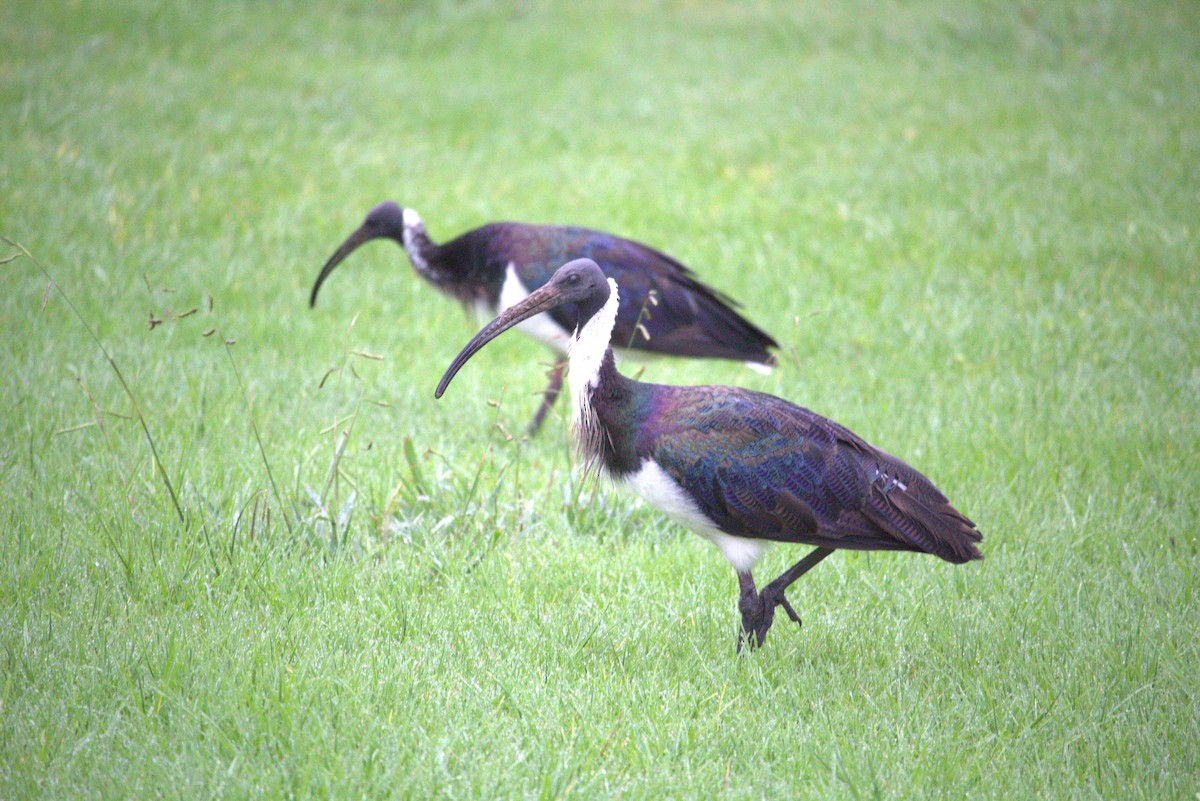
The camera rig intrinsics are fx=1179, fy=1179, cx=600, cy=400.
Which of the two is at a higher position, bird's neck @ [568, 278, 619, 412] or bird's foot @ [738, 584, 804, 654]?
bird's neck @ [568, 278, 619, 412]

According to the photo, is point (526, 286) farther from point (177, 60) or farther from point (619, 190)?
point (177, 60)

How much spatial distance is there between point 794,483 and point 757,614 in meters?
0.48

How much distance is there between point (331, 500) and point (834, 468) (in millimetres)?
2256

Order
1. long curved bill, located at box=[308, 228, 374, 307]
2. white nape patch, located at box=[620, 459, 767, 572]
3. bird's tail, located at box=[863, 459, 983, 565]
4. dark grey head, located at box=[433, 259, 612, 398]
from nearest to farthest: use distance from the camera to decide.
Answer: bird's tail, located at box=[863, 459, 983, 565] < white nape patch, located at box=[620, 459, 767, 572] < dark grey head, located at box=[433, 259, 612, 398] < long curved bill, located at box=[308, 228, 374, 307]

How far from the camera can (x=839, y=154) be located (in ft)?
35.2

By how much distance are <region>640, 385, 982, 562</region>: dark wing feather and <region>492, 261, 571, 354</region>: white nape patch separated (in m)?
2.27

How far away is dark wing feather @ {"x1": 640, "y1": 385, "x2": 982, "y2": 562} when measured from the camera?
3994 mm

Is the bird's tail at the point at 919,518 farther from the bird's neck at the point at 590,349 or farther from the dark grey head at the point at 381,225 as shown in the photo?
the dark grey head at the point at 381,225

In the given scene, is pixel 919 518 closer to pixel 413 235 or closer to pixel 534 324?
pixel 534 324

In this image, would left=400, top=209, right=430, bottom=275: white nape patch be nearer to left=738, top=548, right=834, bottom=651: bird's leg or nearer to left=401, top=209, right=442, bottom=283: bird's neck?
left=401, top=209, right=442, bottom=283: bird's neck

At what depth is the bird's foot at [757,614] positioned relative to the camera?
13.5 feet

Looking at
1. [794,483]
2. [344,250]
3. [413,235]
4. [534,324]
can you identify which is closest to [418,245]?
[413,235]

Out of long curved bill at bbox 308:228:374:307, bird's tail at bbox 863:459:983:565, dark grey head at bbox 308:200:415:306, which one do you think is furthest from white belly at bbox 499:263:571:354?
bird's tail at bbox 863:459:983:565

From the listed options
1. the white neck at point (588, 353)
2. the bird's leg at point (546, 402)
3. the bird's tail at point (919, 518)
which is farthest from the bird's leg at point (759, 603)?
the bird's leg at point (546, 402)
